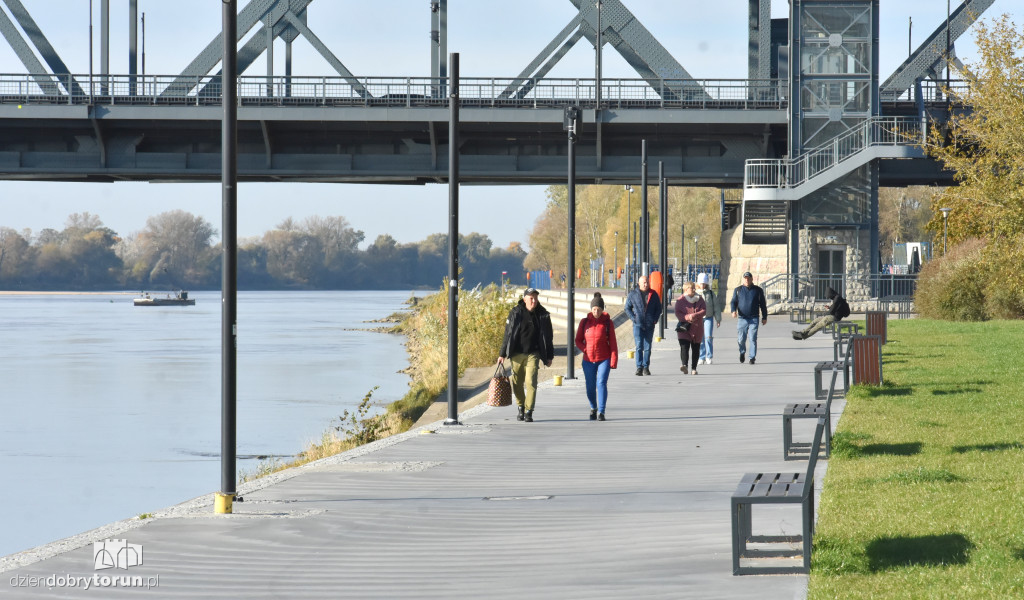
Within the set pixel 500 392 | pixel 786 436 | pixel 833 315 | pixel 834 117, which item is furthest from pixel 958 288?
pixel 786 436

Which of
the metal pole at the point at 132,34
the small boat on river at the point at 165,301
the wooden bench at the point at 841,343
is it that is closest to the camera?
the wooden bench at the point at 841,343

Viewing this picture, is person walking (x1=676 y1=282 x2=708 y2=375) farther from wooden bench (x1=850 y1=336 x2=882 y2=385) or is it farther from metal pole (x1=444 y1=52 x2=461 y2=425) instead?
metal pole (x1=444 y1=52 x2=461 y2=425)

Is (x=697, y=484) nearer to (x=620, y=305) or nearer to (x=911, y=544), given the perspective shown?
(x=911, y=544)

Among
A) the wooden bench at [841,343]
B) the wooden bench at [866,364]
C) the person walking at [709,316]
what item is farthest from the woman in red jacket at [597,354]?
the person walking at [709,316]

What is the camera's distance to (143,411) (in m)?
36.5

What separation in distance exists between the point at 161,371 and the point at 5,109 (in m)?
12.7

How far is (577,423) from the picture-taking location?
15.0m

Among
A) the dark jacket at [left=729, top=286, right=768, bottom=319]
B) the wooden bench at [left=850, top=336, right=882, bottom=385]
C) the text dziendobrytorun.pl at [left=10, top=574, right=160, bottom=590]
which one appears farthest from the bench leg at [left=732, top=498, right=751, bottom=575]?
the dark jacket at [left=729, top=286, right=768, bottom=319]

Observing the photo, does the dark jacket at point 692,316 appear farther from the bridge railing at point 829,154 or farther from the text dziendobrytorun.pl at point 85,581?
the bridge railing at point 829,154

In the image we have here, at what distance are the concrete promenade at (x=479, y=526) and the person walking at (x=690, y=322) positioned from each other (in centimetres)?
720

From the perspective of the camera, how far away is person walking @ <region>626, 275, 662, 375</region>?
2188 cm

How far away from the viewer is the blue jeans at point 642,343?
861 inches

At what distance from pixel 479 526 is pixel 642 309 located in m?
13.7

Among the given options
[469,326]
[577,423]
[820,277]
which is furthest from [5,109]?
[577,423]
